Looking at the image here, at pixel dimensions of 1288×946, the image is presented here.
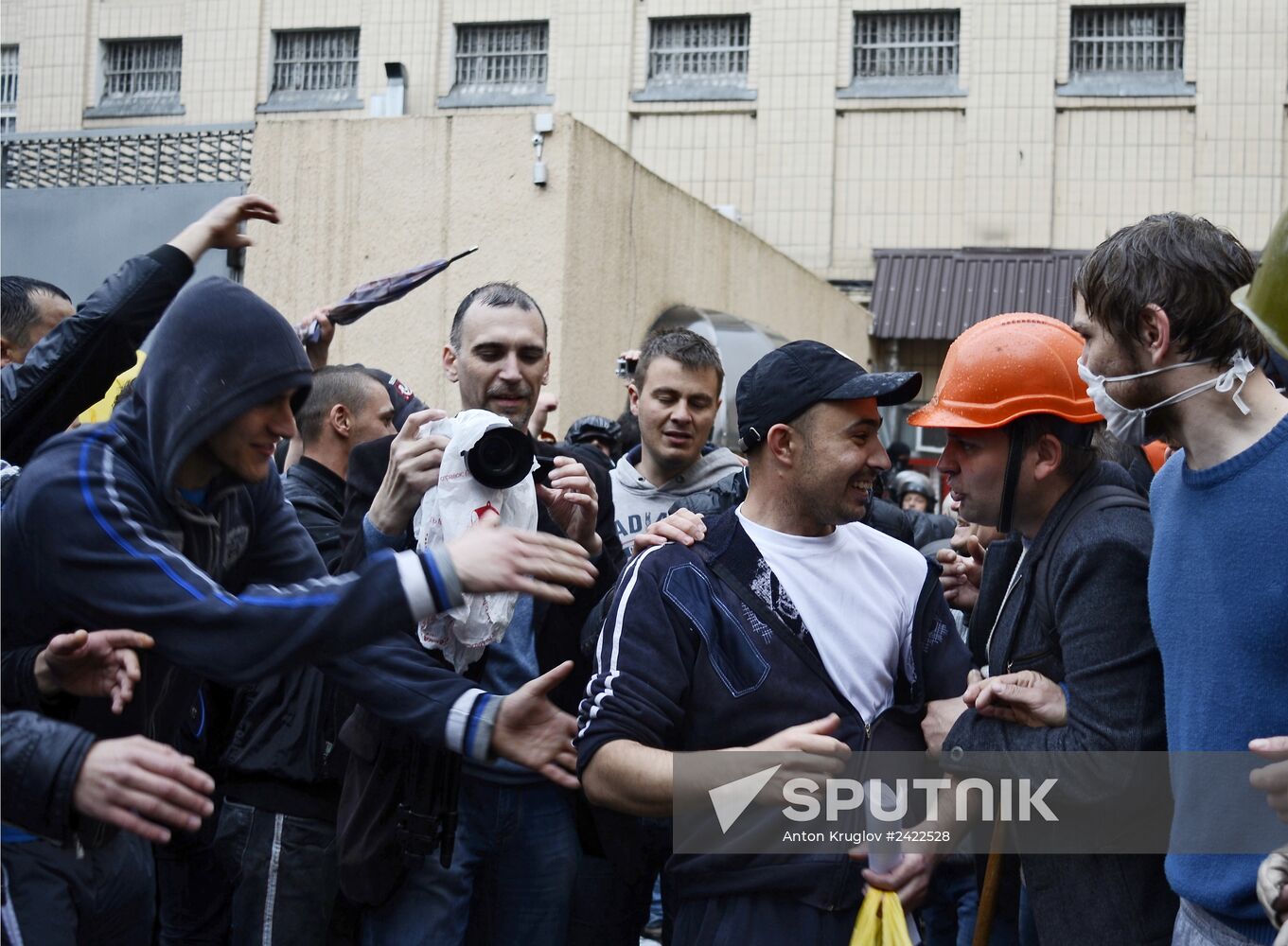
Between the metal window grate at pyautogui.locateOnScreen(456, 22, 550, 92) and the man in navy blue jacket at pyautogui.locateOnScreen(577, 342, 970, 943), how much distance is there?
18.0m

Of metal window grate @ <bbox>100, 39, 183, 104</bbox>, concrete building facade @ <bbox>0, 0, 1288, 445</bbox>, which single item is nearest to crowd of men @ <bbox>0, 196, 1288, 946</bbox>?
concrete building facade @ <bbox>0, 0, 1288, 445</bbox>

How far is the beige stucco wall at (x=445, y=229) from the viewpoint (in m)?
8.91

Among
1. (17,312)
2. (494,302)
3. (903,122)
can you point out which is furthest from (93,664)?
(903,122)

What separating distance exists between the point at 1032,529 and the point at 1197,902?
3.27ft

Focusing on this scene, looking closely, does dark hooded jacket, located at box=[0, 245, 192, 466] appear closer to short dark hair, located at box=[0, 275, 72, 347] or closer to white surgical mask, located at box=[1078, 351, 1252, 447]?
short dark hair, located at box=[0, 275, 72, 347]

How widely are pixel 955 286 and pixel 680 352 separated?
14721 mm

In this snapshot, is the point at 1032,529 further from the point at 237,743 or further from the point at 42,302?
the point at 42,302

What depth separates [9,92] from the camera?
2192cm

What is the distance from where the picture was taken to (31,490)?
106 inches

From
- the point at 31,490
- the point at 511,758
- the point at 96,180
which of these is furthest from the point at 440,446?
the point at 96,180

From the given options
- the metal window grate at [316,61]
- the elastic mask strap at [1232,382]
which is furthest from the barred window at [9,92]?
the elastic mask strap at [1232,382]

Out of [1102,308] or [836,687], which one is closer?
[1102,308]

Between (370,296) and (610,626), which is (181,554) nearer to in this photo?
(610,626)

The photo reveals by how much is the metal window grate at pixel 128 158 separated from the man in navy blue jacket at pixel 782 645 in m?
7.23
